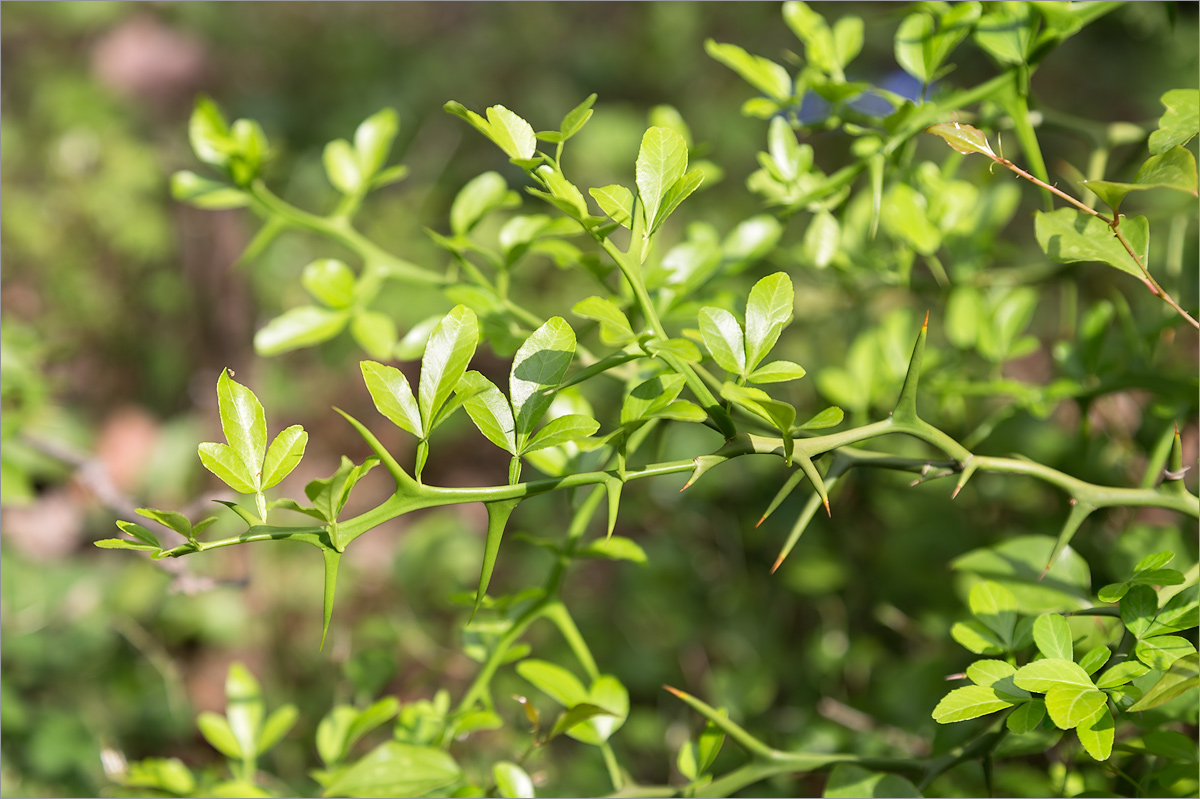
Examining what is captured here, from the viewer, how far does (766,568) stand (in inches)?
43.6

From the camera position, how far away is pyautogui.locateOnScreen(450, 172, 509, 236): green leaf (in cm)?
64

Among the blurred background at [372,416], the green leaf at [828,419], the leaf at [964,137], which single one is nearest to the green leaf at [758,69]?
the blurred background at [372,416]

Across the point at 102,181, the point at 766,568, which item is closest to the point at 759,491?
the point at 766,568

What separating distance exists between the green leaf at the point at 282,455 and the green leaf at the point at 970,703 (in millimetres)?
322

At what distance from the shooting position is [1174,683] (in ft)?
1.26

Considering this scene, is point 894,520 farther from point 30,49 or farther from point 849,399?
point 30,49

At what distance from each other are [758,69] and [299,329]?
0.37m

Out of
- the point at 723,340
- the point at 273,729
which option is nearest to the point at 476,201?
the point at 723,340

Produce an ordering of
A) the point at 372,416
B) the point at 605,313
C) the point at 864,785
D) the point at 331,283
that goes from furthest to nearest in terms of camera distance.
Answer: the point at 372,416, the point at 331,283, the point at 864,785, the point at 605,313

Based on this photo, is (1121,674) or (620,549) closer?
(1121,674)

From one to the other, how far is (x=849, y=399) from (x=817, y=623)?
541mm

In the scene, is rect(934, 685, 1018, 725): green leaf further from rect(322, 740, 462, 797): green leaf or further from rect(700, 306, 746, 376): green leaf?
rect(322, 740, 462, 797): green leaf

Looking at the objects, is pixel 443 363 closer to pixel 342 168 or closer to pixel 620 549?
pixel 620 549

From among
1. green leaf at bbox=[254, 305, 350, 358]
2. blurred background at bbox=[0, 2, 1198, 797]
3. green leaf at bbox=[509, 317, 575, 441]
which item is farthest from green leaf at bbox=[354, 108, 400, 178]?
green leaf at bbox=[509, 317, 575, 441]
